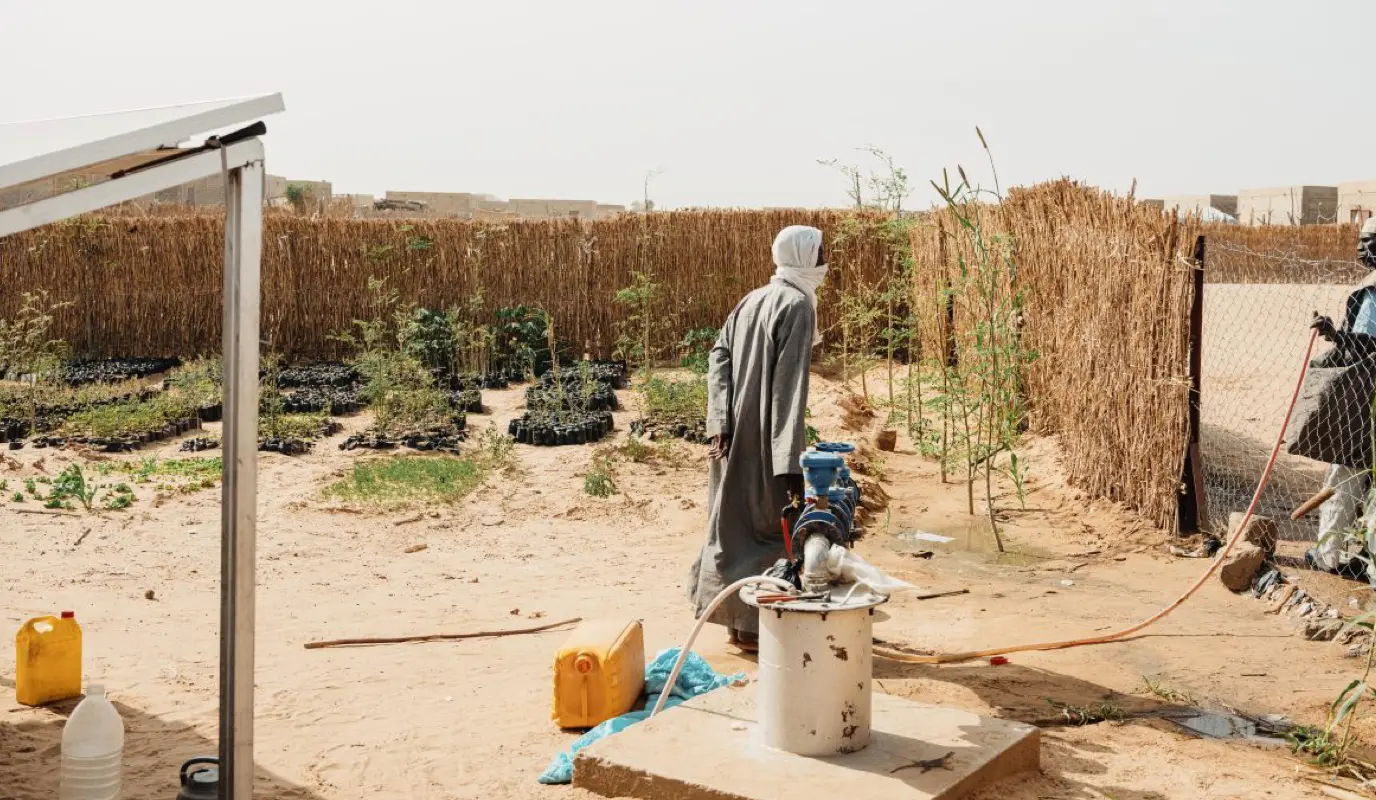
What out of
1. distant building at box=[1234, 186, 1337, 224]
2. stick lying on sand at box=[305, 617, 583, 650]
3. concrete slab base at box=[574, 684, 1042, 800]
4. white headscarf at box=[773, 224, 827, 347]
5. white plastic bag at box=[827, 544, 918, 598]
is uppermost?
distant building at box=[1234, 186, 1337, 224]

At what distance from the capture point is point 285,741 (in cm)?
425

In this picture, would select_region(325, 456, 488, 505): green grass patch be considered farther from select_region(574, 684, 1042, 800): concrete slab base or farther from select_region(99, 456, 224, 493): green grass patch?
select_region(574, 684, 1042, 800): concrete slab base

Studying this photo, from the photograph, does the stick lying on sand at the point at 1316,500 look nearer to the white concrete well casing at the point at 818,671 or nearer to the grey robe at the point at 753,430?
the grey robe at the point at 753,430

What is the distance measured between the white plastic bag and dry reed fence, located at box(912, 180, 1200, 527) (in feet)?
12.4

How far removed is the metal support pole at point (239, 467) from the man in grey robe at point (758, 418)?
2048mm

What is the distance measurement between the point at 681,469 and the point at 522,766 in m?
5.11

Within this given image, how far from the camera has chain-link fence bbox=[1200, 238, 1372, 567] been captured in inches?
230

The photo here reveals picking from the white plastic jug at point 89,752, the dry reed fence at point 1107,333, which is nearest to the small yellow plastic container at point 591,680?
the white plastic jug at point 89,752

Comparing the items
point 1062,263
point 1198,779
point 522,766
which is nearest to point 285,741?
point 522,766

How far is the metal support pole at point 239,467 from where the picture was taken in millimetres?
2988

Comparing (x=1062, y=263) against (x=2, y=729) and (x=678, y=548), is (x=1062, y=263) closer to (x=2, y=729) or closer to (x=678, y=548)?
(x=678, y=548)

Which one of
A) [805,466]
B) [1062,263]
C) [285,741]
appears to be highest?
[1062,263]

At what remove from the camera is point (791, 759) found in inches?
138

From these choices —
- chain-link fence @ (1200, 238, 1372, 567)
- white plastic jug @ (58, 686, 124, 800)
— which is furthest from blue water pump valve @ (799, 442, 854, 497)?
white plastic jug @ (58, 686, 124, 800)
